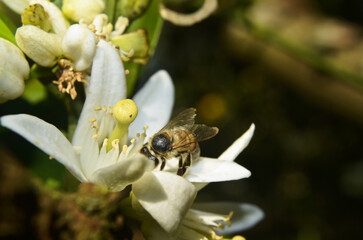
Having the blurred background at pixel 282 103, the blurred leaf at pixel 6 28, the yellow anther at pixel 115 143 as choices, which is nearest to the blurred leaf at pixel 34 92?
the blurred leaf at pixel 6 28

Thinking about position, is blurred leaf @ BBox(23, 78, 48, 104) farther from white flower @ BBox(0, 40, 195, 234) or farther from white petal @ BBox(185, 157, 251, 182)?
white petal @ BBox(185, 157, 251, 182)

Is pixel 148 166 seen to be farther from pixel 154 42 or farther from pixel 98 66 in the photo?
pixel 154 42

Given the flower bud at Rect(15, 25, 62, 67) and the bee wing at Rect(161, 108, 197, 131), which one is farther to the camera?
the bee wing at Rect(161, 108, 197, 131)

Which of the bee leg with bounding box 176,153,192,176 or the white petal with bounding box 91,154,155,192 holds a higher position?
the white petal with bounding box 91,154,155,192

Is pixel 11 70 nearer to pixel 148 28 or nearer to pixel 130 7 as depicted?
pixel 130 7

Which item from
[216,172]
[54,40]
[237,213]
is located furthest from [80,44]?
[237,213]

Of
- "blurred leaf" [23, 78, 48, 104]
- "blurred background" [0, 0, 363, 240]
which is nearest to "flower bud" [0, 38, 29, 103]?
"blurred leaf" [23, 78, 48, 104]

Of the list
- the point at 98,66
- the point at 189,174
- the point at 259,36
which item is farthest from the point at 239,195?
the point at 98,66
